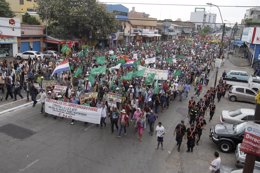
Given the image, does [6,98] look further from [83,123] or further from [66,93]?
[83,123]

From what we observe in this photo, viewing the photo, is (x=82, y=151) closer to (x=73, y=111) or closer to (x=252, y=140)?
(x=73, y=111)

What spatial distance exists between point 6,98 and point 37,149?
715 centimetres

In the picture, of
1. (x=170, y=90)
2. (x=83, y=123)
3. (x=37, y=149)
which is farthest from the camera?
(x=170, y=90)

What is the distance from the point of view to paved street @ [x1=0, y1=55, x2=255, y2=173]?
10.2m

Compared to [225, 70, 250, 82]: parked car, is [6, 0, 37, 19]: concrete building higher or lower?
higher

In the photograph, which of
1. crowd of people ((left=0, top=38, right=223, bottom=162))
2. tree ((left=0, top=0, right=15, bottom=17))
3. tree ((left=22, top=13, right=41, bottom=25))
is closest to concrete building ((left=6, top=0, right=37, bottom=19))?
tree ((left=22, top=13, right=41, bottom=25))

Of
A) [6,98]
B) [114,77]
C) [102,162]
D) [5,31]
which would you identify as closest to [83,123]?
[102,162]

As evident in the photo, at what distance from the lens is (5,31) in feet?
110

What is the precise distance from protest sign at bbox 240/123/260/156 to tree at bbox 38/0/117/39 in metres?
35.8

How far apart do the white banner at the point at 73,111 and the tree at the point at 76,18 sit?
27.1m

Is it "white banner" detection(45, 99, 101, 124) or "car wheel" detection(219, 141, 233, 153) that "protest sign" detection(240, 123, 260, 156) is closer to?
"car wheel" detection(219, 141, 233, 153)

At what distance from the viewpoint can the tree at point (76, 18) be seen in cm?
3984

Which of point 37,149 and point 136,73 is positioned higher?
point 136,73

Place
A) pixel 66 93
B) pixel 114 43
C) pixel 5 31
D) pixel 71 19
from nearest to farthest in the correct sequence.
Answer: pixel 66 93 → pixel 5 31 → pixel 71 19 → pixel 114 43
